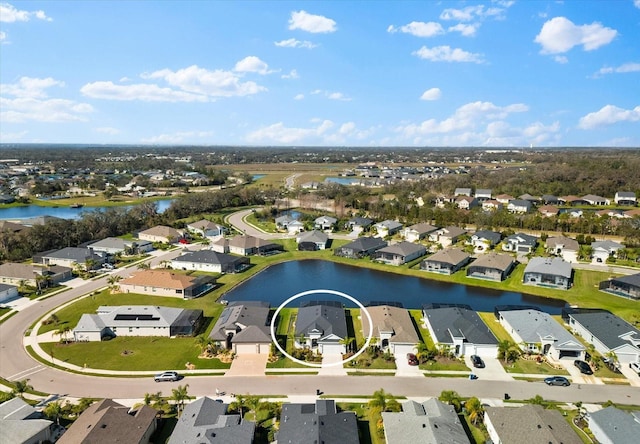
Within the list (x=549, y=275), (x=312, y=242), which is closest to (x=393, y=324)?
(x=549, y=275)

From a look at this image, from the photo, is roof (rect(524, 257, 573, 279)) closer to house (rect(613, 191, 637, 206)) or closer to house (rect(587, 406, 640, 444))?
house (rect(587, 406, 640, 444))

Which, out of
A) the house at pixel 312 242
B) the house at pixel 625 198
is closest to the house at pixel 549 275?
the house at pixel 312 242

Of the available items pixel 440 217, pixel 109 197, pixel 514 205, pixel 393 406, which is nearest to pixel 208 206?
pixel 109 197

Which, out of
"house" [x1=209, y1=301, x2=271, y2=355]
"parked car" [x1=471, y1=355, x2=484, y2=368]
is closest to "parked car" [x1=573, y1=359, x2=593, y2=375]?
"parked car" [x1=471, y1=355, x2=484, y2=368]

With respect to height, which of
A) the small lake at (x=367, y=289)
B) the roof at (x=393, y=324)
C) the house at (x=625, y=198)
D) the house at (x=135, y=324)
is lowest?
the small lake at (x=367, y=289)

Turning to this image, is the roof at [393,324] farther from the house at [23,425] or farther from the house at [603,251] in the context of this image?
the house at [603,251]

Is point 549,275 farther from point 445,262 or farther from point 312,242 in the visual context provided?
point 312,242

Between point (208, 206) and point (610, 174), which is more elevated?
point (610, 174)

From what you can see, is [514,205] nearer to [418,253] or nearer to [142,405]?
[418,253]
